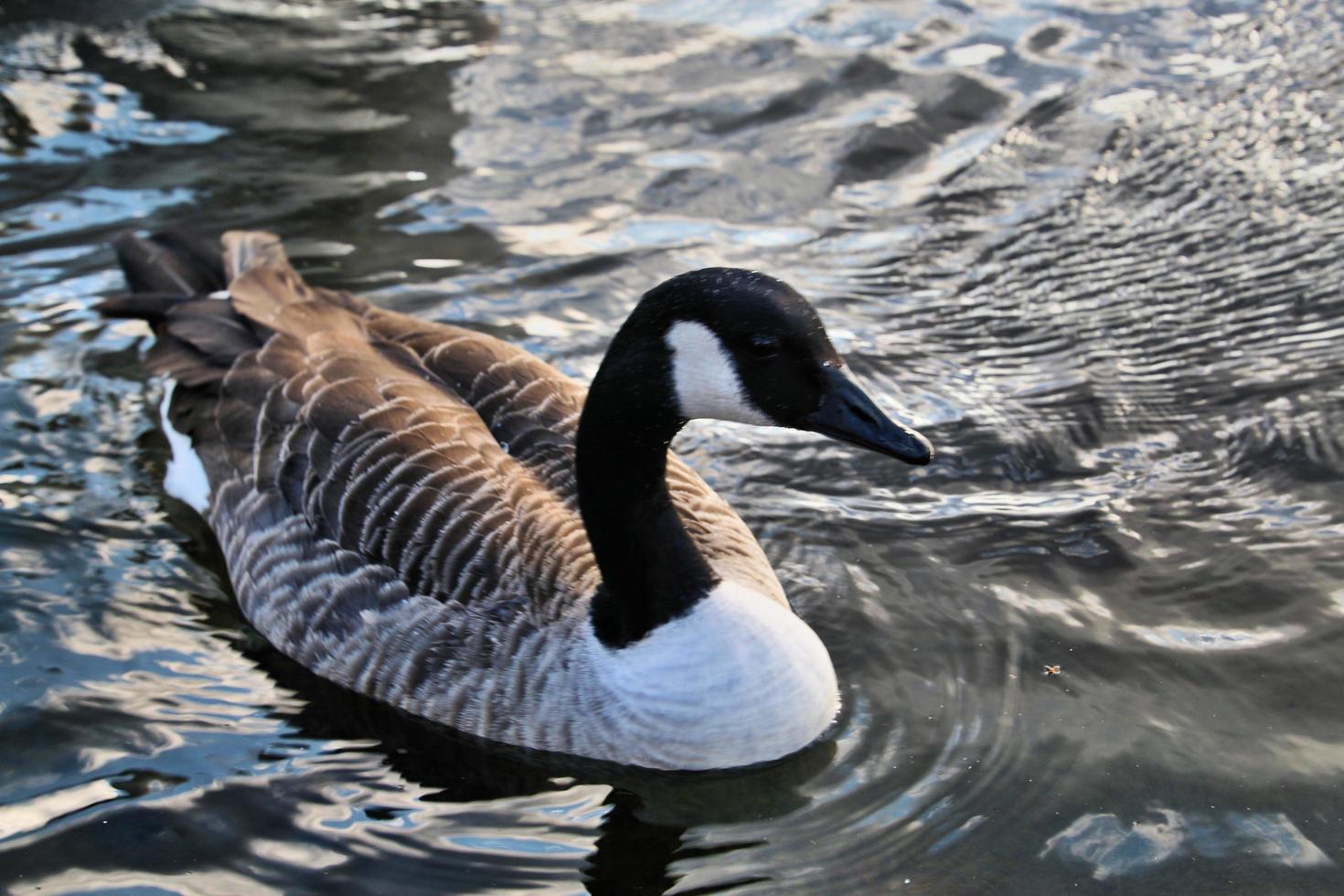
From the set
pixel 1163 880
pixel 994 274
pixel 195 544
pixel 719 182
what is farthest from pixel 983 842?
pixel 719 182

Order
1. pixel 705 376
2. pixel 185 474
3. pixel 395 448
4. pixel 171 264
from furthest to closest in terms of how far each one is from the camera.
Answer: pixel 171 264, pixel 185 474, pixel 395 448, pixel 705 376

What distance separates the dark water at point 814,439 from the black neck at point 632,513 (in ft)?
2.13

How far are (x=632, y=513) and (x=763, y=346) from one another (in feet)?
2.80

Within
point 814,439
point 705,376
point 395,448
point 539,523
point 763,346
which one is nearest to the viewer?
point 763,346

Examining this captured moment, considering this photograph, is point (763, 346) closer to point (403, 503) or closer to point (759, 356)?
point (759, 356)

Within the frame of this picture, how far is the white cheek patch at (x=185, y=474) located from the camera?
25.1 feet

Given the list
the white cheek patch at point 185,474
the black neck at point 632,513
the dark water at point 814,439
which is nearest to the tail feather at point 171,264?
the white cheek patch at point 185,474

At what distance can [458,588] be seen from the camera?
6098 millimetres

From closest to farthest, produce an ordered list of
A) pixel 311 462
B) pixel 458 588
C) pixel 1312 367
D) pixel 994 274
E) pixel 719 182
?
pixel 458 588, pixel 311 462, pixel 1312 367, pixel 994 274, pixel 719 182

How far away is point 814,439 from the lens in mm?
8258

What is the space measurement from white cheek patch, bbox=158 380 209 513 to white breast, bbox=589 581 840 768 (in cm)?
278

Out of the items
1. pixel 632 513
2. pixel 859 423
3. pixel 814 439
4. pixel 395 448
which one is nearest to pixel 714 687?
pixel 632 513

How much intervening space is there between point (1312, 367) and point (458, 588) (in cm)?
498

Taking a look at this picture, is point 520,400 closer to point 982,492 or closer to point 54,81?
point 982,492
